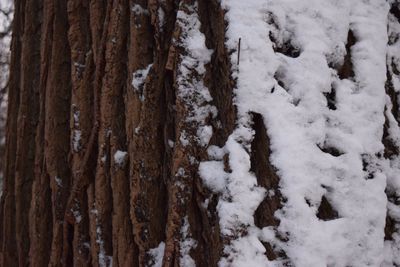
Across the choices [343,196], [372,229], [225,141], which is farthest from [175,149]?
[372,229]

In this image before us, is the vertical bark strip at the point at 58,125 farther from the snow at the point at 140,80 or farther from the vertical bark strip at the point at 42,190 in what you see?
the snow at the point at 140,80

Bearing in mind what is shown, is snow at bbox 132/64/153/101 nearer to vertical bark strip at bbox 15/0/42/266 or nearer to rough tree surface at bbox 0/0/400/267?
rough tree surface at bbox 0/0/400/267

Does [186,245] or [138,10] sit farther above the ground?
[138,10]

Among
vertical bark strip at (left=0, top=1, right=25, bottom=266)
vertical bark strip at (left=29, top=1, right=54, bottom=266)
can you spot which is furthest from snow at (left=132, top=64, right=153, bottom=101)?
vertical bark strip at (left=0, top=1, right=25, bottom=266)

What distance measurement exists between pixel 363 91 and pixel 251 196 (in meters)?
0.51

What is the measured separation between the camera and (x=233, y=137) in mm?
1084

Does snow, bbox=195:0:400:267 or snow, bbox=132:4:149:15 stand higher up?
snow, bbox=132:4:149:15

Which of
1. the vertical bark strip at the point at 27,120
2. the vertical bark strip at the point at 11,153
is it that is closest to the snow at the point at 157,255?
the vertical bark strip at the point at 27,120

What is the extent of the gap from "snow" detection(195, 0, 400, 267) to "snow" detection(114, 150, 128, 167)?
0.28m

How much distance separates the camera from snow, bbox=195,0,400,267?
3.38 ft

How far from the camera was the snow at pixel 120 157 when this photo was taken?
1208 mm

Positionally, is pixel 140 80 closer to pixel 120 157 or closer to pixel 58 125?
pixel 120 157

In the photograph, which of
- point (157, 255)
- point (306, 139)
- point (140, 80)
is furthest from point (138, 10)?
point (157, 255)

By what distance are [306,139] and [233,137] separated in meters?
0.21
